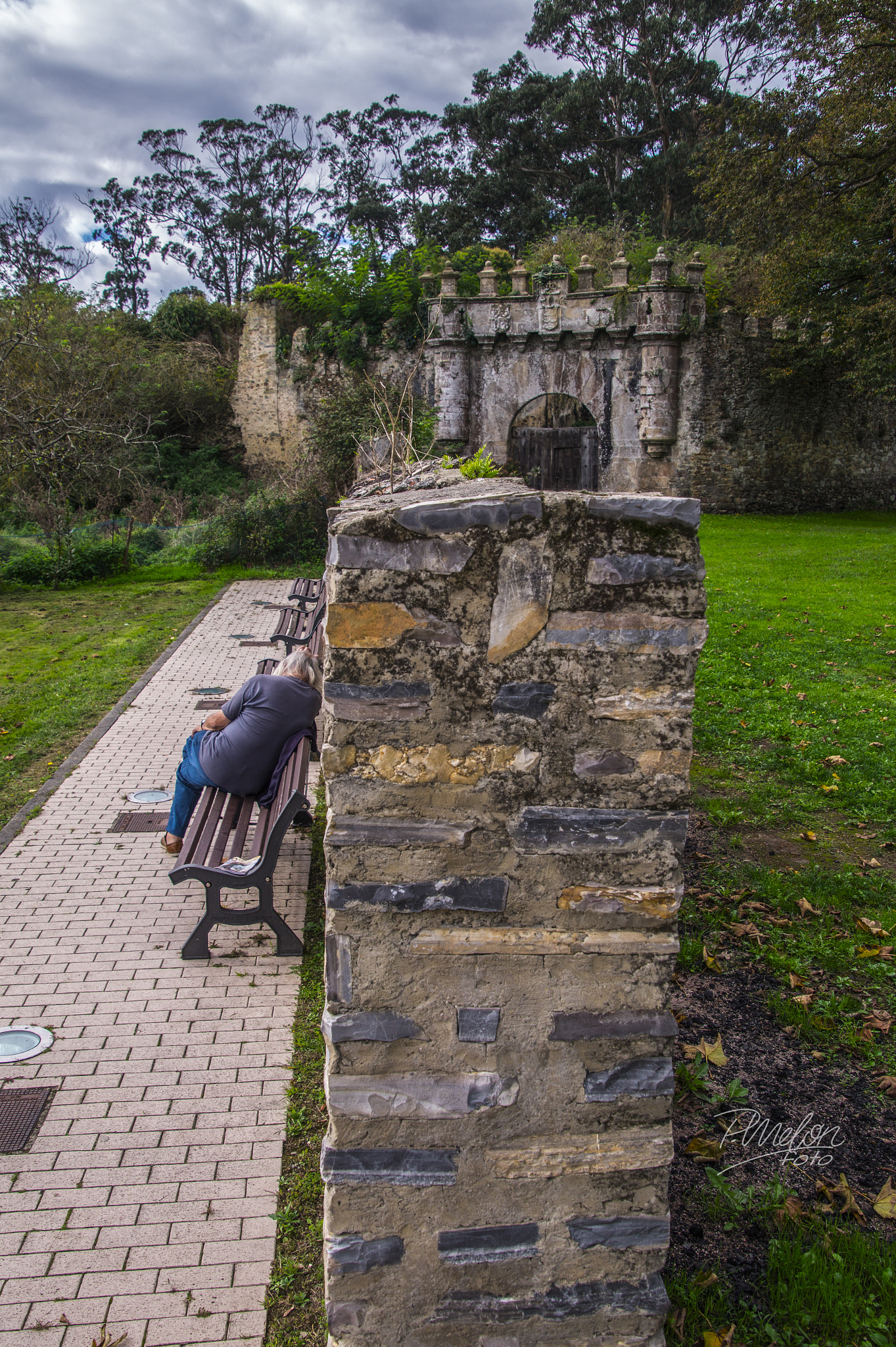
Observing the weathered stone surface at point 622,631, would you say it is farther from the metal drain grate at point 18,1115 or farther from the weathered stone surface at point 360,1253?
the metal drain grate at point 18,1115

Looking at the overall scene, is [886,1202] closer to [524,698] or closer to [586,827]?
[586,827]

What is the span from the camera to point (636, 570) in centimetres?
217

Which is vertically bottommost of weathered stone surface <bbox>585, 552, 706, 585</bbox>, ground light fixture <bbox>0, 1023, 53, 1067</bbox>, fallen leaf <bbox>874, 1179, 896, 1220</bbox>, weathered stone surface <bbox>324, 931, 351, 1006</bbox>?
fallen leaf <bbox>874, 1179, 896, 1220</bbox>

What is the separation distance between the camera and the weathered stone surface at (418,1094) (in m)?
2.33

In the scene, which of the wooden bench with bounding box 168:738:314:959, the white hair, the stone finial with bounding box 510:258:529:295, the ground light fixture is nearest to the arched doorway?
the stone finial with bounding box 510:258:529:295

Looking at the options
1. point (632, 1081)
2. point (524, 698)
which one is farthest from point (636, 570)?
point (632, 1081)

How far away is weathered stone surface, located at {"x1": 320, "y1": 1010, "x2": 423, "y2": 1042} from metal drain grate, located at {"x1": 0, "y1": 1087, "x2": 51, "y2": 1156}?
185cm

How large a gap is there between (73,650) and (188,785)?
22.5ft

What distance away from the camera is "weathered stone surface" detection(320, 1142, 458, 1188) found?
2342mm

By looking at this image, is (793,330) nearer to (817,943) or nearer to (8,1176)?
(817,943)

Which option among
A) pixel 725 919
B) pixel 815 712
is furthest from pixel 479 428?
pixel 725 919

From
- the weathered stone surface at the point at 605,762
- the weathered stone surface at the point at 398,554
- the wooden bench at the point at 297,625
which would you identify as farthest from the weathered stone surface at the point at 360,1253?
the wooden bench at the point at 297,625

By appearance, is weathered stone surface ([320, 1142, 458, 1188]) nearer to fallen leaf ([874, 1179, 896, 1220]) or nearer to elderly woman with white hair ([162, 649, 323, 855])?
fallen leaf ([874, 1179, 896, 1220])

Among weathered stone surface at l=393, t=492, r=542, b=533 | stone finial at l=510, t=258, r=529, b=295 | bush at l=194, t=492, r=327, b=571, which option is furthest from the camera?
stone finial at l=510, t=258, r=529, b=295
